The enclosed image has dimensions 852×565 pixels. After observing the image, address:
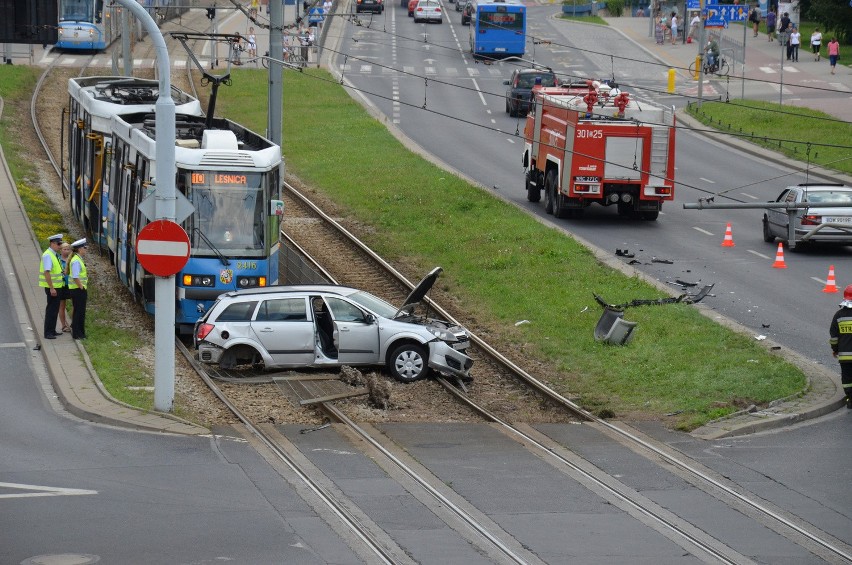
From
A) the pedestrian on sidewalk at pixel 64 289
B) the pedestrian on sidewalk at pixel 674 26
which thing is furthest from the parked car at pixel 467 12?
the pedestrian on sidewalk at pixel 64 289

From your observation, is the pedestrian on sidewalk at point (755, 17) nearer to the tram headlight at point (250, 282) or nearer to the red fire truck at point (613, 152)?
the red fire truck at point (613, 152)

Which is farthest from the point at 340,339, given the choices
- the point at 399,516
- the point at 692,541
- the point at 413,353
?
the point at 692,541

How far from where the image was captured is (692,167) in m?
43.8

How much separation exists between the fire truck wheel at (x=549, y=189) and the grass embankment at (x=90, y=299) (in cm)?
1190

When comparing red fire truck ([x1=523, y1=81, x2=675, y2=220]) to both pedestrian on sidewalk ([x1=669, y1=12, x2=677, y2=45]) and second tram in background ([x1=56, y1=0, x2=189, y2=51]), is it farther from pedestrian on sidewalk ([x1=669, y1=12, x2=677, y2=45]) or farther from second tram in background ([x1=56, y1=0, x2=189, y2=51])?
pedestrian on sidewalk ([x1=669, y1=12, x2=677, y2=45])

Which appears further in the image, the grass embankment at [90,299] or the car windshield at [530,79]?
the car windshield at [530,79]

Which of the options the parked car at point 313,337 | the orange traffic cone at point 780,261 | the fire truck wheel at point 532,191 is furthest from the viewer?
the fire truck wheel at point 532,191

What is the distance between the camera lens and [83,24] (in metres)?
60.6

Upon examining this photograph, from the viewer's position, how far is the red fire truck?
32.8 meters

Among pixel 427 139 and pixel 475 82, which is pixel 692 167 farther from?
pixel 475 82

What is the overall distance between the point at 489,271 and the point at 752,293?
5160mm

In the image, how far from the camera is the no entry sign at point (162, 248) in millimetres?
16734

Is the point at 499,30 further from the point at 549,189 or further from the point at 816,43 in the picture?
the point at 549,189

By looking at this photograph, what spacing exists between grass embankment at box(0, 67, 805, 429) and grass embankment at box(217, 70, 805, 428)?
0.03 meters
